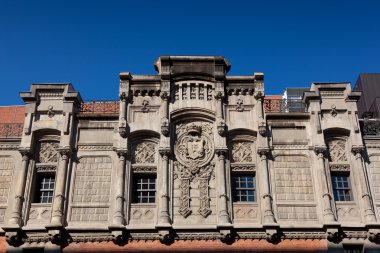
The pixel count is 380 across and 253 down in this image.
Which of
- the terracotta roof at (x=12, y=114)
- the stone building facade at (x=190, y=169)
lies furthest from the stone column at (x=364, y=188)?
the terracotta roof at (x=12, y=114)

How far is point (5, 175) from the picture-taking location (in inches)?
913

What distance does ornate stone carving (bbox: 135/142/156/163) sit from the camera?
76.4 ft

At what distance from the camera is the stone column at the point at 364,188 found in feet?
71.1

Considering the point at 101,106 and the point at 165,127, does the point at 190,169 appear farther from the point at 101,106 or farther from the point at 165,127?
the point at 101,106

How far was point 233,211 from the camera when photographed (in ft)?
72.1

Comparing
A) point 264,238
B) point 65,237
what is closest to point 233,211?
point 264,238

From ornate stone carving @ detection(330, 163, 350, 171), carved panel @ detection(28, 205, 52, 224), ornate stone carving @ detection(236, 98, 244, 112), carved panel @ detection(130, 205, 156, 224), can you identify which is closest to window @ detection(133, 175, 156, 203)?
carved panel @ detection(130, 205, 156, 224)

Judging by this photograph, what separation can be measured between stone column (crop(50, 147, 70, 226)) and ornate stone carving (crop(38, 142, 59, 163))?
0.64 metres

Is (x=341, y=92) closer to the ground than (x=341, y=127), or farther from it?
farther from it

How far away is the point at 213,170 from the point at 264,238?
378cm

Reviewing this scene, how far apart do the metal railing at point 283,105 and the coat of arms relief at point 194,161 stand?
3.42 m

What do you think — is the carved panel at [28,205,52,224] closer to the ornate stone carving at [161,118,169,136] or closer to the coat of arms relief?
the coat of arms relief

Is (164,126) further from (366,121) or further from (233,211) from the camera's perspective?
(366,121)

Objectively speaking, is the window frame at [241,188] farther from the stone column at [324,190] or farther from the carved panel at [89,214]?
the carved panel at [89,214]
